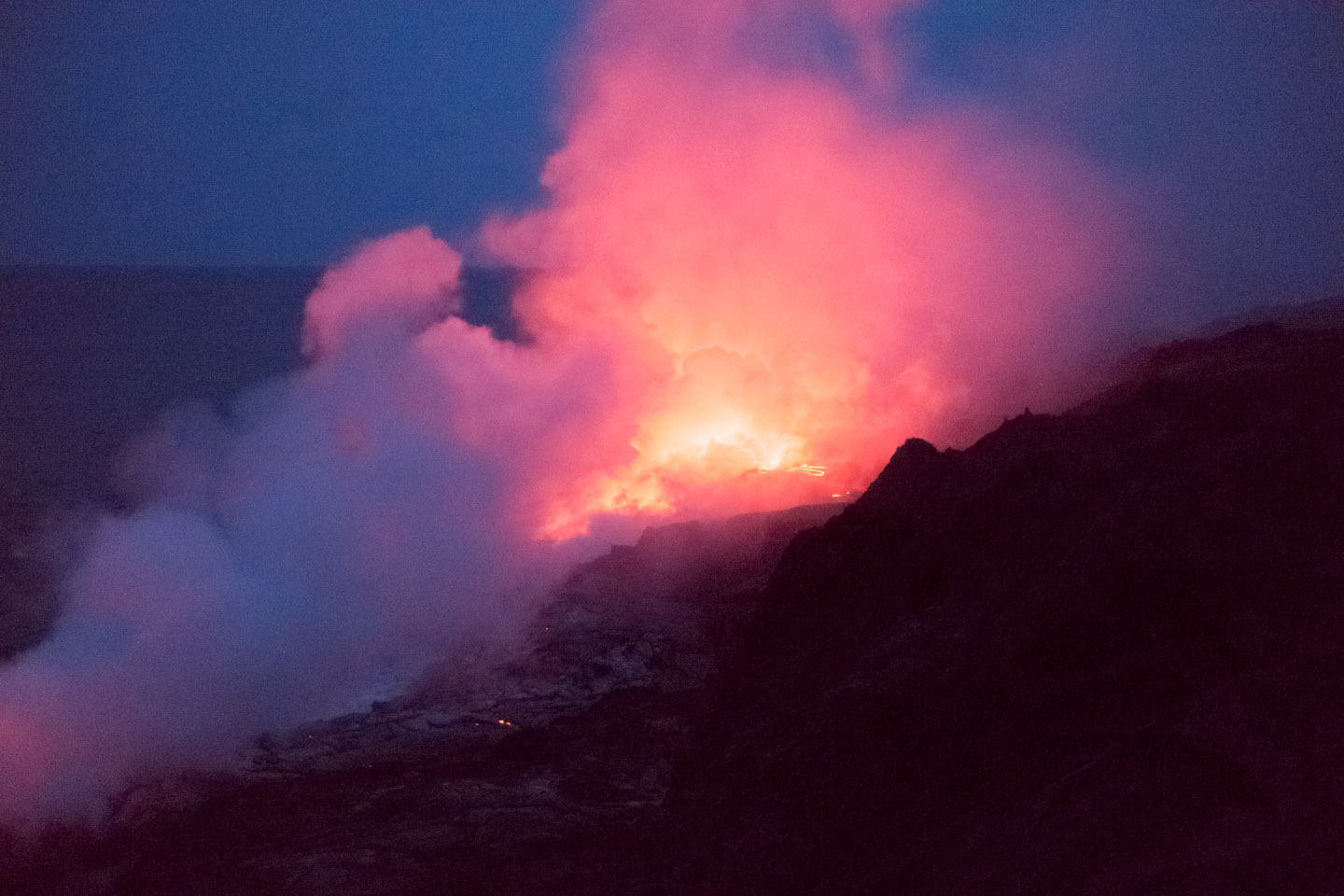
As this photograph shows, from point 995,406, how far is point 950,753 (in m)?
22.1

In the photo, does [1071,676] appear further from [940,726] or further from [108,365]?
[108,365]

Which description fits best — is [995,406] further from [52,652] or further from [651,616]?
[52,652]

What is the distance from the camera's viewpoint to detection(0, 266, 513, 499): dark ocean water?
44.5 meters

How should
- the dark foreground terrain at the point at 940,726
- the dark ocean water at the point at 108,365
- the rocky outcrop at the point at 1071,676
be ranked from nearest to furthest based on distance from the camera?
the rocky outcrop at the point at 1071,676 < the dark foreground terrain at the point at 940,726 < the dark ocean water at the point at 108,365

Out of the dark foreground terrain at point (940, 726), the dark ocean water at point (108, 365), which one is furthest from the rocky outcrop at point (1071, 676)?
the dark ocean water at point (108, 365)

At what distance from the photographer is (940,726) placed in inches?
444

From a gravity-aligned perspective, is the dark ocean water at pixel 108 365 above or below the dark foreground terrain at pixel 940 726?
above

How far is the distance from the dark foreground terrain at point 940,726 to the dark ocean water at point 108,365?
2995cm

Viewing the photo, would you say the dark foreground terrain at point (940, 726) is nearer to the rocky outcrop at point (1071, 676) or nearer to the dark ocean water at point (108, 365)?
the rocky outcrop at point (1071, 676)

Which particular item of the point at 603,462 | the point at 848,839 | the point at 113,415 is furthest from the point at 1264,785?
the point at 113,415

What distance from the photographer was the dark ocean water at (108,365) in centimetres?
4450

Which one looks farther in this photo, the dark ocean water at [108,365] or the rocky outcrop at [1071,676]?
the dark ocean water at [108,365]

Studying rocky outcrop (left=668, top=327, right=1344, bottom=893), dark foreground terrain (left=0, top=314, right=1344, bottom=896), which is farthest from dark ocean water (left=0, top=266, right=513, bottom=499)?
rocky outcrop (left=668, top=327, right=1344, bottom=893)

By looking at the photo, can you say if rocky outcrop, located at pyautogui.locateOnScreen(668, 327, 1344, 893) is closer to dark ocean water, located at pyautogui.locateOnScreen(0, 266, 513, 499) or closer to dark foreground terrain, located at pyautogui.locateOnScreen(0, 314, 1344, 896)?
dark foreground terrain, located at pyautogui.locateOnScreen(0, 314, 1344, 896)
